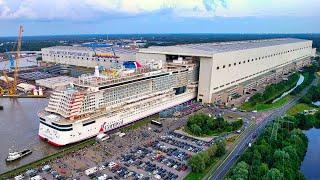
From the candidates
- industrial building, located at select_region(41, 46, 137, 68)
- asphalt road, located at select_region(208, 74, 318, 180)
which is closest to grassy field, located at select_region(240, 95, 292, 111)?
asphalt road, located at select_region(208, 74, 318, 180)

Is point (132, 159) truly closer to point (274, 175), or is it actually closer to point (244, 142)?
point (244, 142)

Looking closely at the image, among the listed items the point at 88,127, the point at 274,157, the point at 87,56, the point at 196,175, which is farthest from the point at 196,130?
the point at 87,56

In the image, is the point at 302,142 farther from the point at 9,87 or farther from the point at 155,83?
the point at 9,87

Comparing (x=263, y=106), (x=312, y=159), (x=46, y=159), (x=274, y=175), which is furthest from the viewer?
(x=263, y=106)

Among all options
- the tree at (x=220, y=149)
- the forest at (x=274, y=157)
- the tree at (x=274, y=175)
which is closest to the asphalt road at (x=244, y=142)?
the tree at (x=220, y=149)

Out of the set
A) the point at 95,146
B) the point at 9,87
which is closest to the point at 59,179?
the point at 95,146

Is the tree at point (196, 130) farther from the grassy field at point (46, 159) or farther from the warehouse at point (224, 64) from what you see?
the warehouse at point (224, 64)
